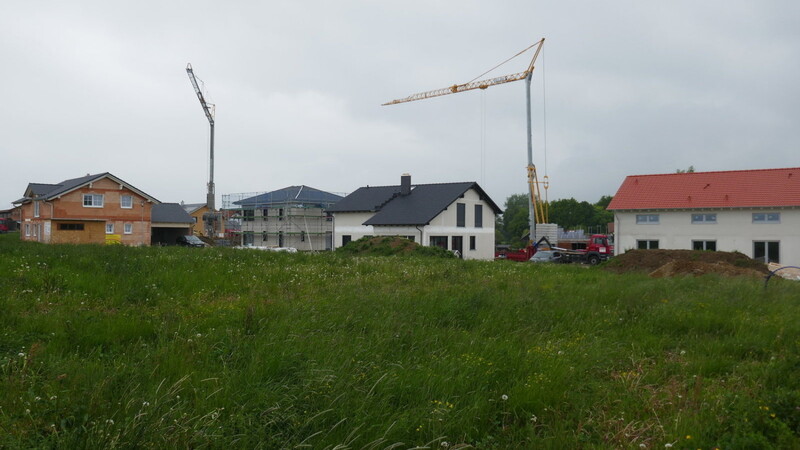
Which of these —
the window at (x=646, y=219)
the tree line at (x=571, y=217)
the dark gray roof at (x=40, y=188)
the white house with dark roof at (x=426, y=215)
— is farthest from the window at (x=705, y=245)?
the tree line at (x=571, y=217)

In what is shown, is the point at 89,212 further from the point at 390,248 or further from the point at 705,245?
the point at 705,245

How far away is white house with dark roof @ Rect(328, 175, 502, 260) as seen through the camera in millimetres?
42375

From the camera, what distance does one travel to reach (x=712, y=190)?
1651 inches

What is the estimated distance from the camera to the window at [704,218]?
134 ft

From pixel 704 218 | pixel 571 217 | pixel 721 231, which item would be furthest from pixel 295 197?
pixel 571 217

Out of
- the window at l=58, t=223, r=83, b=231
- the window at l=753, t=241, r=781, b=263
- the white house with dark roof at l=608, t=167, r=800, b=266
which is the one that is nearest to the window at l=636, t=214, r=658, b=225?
the white house with dark roof at l=608, t=167, r=800, b=266

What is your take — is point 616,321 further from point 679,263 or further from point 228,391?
point 679,263

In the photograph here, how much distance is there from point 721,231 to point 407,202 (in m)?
23.4

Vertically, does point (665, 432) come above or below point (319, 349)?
below

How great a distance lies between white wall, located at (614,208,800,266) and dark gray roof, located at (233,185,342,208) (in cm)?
3401

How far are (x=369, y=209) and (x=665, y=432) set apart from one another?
42536mm

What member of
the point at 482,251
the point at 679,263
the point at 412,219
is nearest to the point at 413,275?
the point at 679,263

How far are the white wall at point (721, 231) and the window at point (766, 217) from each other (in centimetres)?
23

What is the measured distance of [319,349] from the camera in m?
6.27
